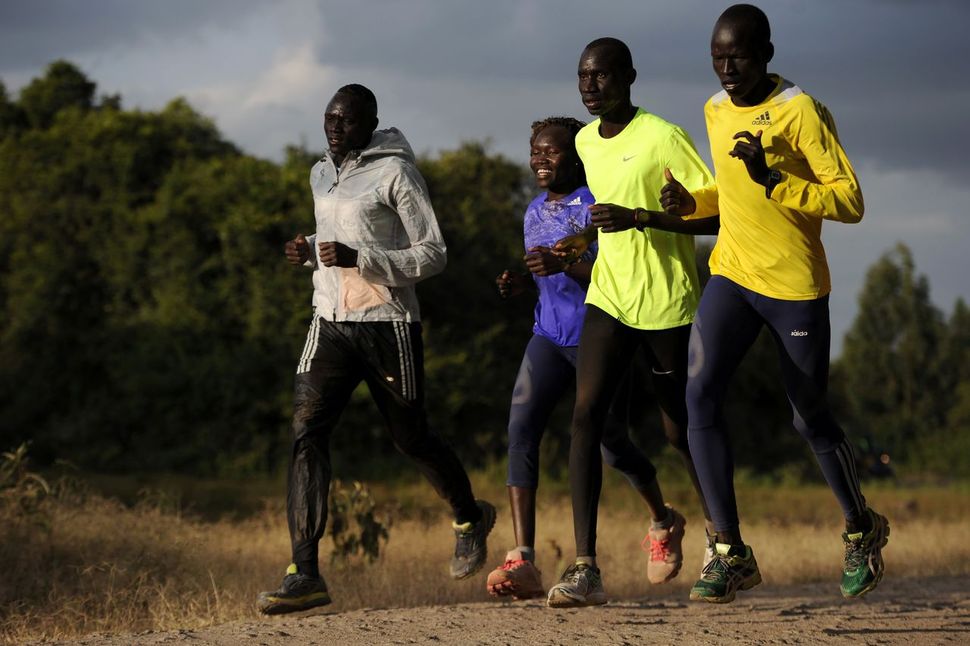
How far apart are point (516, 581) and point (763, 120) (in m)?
2.66

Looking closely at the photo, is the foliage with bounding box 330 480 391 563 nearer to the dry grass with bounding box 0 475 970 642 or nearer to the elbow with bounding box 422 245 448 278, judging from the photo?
the dry grass with bounding box 0 475 970 642

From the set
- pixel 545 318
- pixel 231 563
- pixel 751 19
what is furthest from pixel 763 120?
pixel 231 563

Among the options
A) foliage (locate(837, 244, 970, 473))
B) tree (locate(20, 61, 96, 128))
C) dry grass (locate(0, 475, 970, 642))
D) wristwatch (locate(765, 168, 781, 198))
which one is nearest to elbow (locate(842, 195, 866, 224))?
wristwatch (locate(765, 168, 781, 198))

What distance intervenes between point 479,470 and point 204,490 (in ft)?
14.1

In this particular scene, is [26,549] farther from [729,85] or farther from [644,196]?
[729,85]

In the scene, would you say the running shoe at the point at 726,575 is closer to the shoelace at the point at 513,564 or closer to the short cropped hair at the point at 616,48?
the shoelace at the point at 513,564

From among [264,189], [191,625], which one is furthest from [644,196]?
[264,189]

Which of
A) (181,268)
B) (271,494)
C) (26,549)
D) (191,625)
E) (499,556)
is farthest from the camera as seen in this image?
(181,268)

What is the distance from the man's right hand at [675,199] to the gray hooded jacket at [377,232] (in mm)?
1295

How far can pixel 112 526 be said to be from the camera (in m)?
11.5

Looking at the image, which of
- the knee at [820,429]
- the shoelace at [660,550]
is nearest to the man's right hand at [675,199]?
the knee at [820,429]

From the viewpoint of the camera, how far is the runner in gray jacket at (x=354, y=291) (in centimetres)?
763

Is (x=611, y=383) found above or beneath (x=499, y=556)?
above

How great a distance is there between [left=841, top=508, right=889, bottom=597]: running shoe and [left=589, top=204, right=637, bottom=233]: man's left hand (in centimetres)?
192
